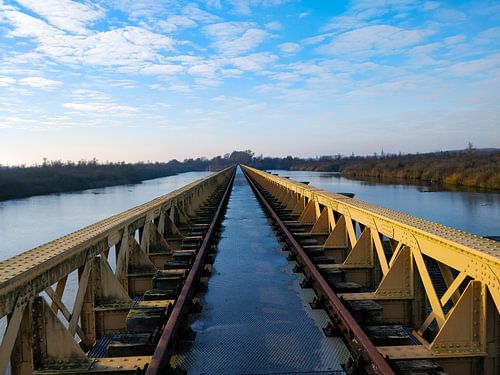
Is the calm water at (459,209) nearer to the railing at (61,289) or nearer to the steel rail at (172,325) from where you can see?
the steel rail at (172,325)

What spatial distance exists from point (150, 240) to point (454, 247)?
5416 mm

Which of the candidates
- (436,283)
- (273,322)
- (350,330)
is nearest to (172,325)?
(273,322)

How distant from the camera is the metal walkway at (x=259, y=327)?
342 cm

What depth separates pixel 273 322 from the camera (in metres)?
4.29

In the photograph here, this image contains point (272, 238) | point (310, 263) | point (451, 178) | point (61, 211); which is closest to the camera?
point (310, 263)

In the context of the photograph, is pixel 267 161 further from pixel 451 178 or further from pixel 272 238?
pixel 272 238

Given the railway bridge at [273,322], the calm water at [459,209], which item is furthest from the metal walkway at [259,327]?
the calm water at [459,209]

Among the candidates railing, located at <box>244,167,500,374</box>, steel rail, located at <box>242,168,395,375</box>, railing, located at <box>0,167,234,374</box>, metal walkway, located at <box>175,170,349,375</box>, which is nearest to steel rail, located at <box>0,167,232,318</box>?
railing, located at <box>0,167,234,374</box>

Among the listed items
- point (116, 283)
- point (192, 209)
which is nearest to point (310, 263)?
point (116, 283)

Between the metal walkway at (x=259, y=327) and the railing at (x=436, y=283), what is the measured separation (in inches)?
22.5

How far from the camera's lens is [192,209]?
13.7 meters

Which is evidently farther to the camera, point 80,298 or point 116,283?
point 116,283

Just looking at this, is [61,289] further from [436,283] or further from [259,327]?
[436,283]

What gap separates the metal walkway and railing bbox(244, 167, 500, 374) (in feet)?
1.87
